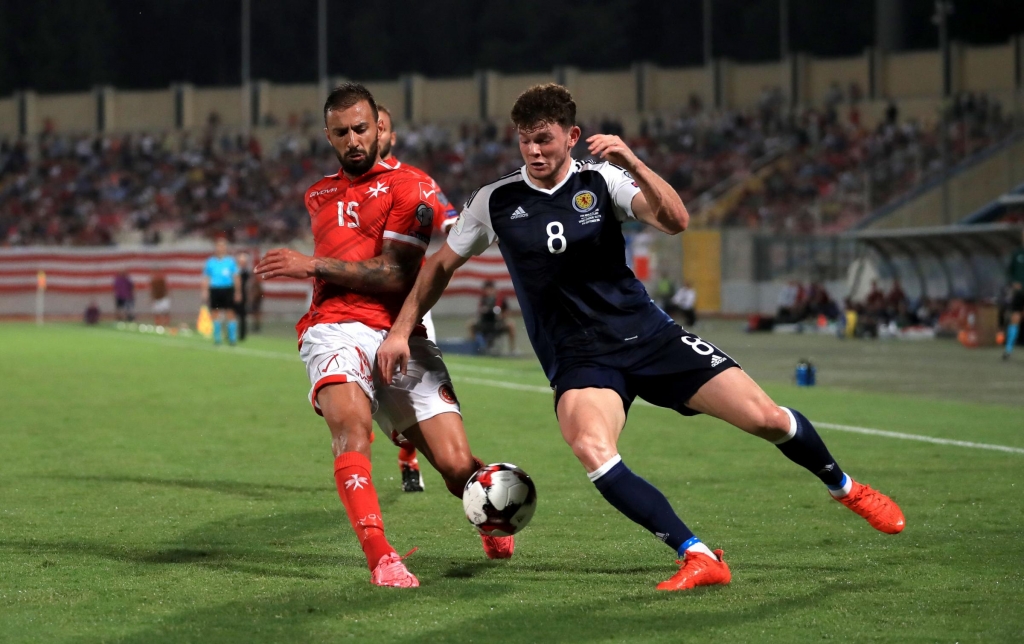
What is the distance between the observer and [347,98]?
20.6 ft

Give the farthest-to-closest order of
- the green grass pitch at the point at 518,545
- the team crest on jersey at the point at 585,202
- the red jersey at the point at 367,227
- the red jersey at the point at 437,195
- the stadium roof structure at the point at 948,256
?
1. the stadium roof structure at the point at 948,256
2. the red jersey at the point at 437,195
3. the red jersey at the point at 367,227
4. the team crest on jersey at the point at 585,202
5. the green grass pitch at the point at 518,545

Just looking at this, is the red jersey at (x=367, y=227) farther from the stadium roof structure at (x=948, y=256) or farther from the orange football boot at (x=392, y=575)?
the stadium roof structure at (x=948, y=256)

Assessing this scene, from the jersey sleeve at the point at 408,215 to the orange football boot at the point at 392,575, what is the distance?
153 centimetres

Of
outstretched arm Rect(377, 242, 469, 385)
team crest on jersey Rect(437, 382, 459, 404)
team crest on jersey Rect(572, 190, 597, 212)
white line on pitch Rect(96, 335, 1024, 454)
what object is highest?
team crest on jersey Rect(572, 190, 597, 212)

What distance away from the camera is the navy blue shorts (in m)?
5.84

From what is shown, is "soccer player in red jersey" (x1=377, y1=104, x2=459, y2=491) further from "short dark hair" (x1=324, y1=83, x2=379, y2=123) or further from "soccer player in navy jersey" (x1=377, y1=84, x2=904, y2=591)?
"soccer player in navy jersey" (x1=377, y1=84, x2=904, y2=591)

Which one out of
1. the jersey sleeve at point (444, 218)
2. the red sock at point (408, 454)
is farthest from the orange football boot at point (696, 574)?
the red sock at point (408, 454)

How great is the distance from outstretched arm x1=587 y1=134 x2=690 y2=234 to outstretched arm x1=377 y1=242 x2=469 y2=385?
86 centimetres

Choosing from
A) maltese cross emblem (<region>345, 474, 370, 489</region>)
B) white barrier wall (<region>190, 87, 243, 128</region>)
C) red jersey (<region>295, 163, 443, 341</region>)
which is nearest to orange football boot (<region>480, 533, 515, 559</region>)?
maltese cross emblem (<region>345, 474, 370, 489</region>)

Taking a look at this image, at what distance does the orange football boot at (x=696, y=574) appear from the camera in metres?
5.44

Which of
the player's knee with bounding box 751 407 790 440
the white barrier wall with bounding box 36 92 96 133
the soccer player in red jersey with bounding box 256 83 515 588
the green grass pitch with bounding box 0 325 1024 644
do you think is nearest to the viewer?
the green grass pitch with bounding box 0 325 1024 644

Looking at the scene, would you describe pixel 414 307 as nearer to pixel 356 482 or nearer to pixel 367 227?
pixel 367 227

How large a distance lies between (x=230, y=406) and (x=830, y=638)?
10898 mm

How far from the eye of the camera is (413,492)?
339 inches
